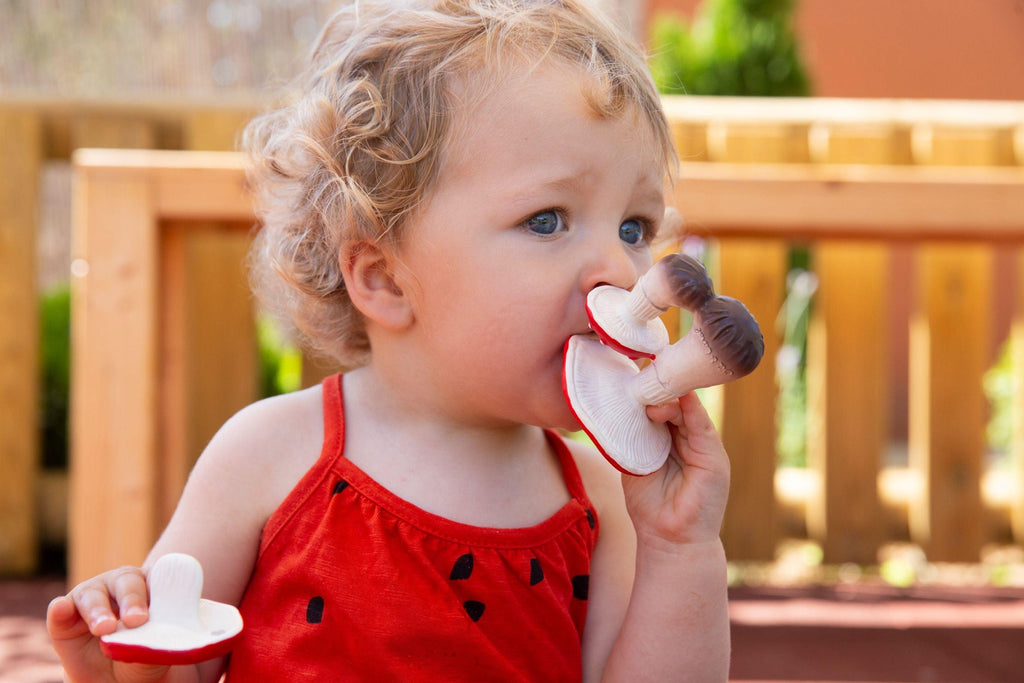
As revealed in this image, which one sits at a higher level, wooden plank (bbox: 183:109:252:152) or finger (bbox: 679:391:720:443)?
wooden plank (bbox: 183:109:252:152)

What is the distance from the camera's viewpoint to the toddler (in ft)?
3.97

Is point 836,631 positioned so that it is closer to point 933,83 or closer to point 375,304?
point 375,304

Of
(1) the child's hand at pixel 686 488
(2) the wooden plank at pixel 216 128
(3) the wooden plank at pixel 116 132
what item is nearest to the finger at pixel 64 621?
(1) the child's hand at pixel 686 488

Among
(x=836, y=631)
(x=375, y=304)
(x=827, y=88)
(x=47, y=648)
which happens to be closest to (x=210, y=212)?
(x=375, y=304)

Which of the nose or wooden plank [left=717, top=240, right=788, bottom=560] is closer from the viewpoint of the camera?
the nose

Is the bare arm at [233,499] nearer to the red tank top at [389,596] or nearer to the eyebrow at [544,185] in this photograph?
the red tank top at [389,596]

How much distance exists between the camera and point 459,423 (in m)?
1.36

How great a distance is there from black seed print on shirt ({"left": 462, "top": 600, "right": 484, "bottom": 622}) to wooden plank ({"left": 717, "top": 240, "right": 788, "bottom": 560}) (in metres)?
2.04

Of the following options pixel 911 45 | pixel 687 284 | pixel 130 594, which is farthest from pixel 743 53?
pixel 130 594

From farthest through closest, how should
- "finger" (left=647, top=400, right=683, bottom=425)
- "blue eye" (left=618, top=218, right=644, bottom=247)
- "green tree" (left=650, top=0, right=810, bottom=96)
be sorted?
"green tree" (left=650, top=0, right=810, bottom=96) < "blue eye" (left=618, top=218, right=644, bottom=247) < "finger" (left=647, top=400, right=683, bottom=425)

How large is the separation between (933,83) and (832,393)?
18.5 ft

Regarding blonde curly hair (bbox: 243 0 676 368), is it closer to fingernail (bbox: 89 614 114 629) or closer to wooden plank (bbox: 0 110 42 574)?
fingernail (bbox: 89 614 114 629)

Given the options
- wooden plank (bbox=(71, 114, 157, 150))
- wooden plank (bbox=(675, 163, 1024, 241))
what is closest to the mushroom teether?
wooden plank (bbox=(675, 163, 1024, 241))

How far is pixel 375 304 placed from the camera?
1.34m
